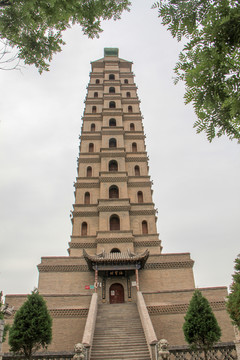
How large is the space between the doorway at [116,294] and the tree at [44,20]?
17872 mm

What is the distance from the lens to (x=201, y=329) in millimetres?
11727

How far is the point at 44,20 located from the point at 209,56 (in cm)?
250

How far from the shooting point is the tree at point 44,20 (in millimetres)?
3650

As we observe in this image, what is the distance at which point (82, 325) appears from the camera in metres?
16.3

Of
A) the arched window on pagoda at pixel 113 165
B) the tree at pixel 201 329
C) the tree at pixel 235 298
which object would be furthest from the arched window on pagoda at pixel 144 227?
the tree at pixel 235 298

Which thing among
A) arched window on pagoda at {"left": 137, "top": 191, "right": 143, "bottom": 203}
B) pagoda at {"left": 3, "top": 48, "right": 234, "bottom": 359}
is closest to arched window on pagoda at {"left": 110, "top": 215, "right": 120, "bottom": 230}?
pagoda at {"left": 3, "top": 48, "right": 234, "bottom": 359}

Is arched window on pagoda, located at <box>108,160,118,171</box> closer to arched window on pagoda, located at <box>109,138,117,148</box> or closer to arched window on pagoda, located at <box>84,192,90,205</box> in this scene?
arched window on pagoda, located at <box>109,138,117,148</box>

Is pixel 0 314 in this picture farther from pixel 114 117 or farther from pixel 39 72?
pixel 114 117

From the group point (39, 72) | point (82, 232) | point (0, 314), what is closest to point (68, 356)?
point (0, 314)

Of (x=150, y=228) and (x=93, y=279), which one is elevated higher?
(x=150, y=228)

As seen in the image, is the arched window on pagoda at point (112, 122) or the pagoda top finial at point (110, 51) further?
the pagoda top finial at point (110, 51)

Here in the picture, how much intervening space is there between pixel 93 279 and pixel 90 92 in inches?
887

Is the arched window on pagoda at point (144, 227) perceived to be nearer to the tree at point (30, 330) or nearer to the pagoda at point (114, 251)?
the pagoda at point (114, 251)

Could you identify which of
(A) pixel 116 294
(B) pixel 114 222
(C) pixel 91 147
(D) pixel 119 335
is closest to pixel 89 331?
(D) pixel 119 335
